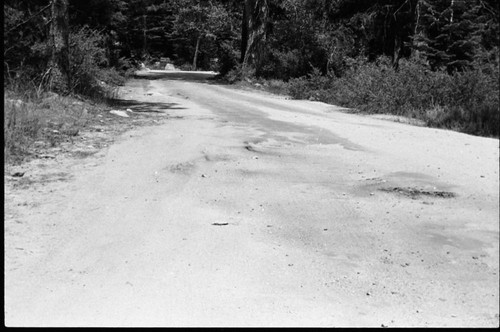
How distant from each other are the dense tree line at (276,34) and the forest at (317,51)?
0.11 ft

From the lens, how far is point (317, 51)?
2817 cm

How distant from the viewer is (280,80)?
28766 mm

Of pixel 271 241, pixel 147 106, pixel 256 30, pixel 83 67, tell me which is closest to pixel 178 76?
pixel 256 30

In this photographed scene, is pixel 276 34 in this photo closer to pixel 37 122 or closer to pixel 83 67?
pixel 83 67

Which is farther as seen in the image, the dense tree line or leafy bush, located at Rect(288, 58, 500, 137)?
the dense tree line

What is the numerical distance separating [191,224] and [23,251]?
1.38m

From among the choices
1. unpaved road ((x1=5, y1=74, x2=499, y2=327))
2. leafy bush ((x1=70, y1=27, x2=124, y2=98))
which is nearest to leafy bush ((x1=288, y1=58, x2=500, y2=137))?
unpaved road ((x1=5, y1=74, x2=499, y2=327))

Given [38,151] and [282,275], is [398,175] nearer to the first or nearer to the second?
[282,275]

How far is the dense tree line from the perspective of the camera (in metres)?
4.80

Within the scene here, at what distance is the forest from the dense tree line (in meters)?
0.03

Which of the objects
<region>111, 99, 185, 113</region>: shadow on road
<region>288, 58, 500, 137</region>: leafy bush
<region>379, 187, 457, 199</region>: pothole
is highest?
<region>288, 58, 500, 137</region>: leafy bush

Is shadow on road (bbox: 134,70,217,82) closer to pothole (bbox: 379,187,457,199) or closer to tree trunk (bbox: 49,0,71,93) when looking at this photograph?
tree trunk (bbox: 49,0,71,93)

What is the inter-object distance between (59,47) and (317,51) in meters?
17.5

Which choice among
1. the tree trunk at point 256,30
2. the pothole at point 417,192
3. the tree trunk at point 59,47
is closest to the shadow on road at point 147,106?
the tree trunk at point 59,47
